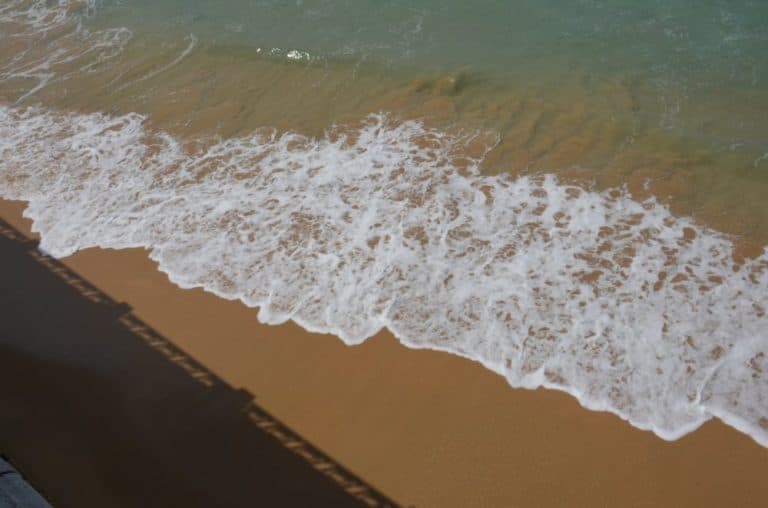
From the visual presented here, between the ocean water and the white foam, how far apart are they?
0.03 meters

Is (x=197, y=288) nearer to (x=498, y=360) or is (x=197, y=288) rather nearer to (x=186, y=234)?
(x=186, y=234)

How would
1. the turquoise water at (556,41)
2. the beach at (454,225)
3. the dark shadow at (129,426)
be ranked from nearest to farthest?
the dark shadow at (129,426) < the beach at (454,225) < the turquoise water at (556,41)

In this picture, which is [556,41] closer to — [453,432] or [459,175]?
[459,175]

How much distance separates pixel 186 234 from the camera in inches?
379

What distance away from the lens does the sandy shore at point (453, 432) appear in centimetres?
591

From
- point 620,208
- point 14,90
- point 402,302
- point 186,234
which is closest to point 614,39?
point 620,208

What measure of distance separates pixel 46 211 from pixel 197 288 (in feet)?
12.8

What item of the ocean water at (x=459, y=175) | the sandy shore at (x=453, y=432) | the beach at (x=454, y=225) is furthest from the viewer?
the ocean water at (x=459, y=175)

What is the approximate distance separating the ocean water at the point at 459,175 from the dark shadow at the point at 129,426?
131cm

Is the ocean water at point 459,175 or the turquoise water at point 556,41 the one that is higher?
the turquoise water at point 556,41

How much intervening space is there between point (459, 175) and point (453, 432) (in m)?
5.01

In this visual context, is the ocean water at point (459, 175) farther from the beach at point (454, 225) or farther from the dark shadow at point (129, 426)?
the dark shadow at point (129, 426)

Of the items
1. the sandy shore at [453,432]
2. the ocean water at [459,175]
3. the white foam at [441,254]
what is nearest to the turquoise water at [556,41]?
the ocean water at [459,175]

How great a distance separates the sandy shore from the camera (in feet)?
19.4
